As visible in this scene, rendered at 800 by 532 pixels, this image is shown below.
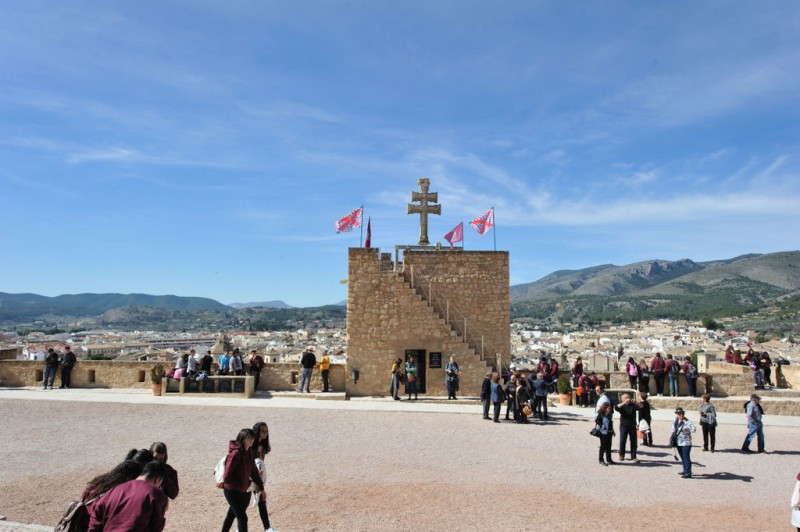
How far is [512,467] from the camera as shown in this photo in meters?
10.9

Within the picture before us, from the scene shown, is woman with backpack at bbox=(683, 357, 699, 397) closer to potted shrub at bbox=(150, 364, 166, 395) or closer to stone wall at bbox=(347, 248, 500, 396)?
stone wall at bbox=(347, 248, 500, 396)

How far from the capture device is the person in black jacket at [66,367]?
19.1 metres

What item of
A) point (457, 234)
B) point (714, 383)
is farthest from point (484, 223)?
point (714, 383)

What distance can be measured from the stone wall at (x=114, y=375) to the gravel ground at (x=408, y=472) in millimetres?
3873

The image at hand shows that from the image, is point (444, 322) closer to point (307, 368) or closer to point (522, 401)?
point (522, 401)

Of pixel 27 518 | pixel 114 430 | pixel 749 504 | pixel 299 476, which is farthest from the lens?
pixel 114 430

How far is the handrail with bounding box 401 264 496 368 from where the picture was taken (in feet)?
65.4

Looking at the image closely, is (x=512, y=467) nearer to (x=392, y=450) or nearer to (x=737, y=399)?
(x=392, y=450)

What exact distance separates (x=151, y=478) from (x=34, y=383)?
1798 cm

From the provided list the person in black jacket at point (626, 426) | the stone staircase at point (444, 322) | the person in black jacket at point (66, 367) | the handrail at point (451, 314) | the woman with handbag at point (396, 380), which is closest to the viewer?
the person in black jacket at point (626, 426)

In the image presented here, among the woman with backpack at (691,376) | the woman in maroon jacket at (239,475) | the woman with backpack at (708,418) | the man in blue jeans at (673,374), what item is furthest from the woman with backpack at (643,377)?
the woman in maroon jacket at (239,475)

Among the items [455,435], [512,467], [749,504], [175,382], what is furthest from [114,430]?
[749,504]

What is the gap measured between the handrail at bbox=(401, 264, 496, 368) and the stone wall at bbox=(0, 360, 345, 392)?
12.9 feet

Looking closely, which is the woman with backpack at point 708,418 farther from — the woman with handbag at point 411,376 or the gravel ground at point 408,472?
the woman with handbag at point 411,376
